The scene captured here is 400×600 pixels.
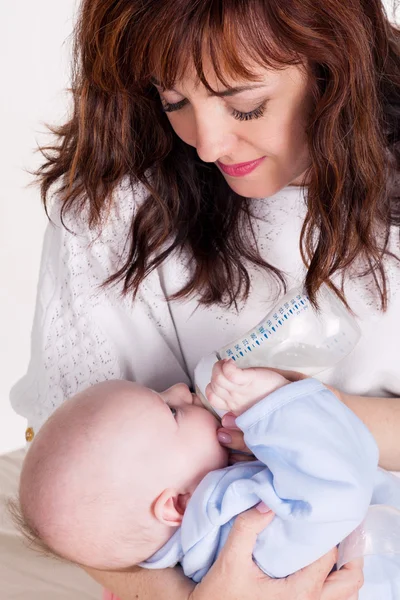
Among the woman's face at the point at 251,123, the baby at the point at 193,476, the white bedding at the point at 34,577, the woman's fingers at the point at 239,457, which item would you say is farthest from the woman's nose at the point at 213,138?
the white bedding at the point at 34,577

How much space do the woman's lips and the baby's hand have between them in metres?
0.41

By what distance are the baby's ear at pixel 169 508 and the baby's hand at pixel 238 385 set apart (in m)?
0.17

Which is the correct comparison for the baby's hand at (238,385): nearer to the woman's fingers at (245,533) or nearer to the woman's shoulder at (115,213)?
the woman's fingers at (245,533)

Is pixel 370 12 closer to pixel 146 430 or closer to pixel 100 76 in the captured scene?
pixel 100 76

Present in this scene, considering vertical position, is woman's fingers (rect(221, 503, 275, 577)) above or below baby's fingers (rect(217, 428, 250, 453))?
below

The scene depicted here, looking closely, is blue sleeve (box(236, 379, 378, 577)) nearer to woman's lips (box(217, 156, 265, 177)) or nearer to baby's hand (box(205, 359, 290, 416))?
baby's hand (box(205, 359, 290, 416))

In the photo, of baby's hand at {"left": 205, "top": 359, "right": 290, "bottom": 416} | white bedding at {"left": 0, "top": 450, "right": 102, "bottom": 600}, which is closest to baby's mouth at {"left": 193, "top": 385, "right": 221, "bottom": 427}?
baby's hand at {"left": 205, "top": 359, "right": 290, "bottom": 416}

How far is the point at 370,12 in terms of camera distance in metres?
1.59

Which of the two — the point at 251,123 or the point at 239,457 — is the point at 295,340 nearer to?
the point at 239,457

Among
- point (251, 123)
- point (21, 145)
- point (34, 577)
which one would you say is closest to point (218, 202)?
point (251, 123)

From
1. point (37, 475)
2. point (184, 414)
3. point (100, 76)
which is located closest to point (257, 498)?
point (184, 414)

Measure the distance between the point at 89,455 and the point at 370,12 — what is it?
0.91 m

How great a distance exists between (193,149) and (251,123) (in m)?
0.32

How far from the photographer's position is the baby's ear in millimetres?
1525
